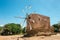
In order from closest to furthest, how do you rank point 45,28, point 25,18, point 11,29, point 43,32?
1. point 43,32
2. point 45,28
3. point 25,18
4. point 11,29

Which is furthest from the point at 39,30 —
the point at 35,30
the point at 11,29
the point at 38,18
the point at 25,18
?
the point at 11,29

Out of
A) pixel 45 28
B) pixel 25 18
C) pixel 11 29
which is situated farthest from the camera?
pixel 11 29

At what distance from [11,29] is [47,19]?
32560 millimetres

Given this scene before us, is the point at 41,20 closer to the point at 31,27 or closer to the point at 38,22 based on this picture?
the point at 38,22

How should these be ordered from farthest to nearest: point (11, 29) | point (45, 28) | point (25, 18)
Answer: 1. point (11, 29)
2. point (25, 18)
3. point (45, 28)

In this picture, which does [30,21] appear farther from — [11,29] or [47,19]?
[11,29]

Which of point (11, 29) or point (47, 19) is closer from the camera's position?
point (47, 19)

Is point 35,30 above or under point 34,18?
under

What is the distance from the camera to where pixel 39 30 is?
27797 mm

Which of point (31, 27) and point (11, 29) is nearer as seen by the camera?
point (31, 27)

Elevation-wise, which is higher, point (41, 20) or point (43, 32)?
point (41, 20)

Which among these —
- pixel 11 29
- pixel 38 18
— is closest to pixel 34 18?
pixel 38 18

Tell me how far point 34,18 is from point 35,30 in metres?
2.69

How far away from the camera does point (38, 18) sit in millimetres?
28875
